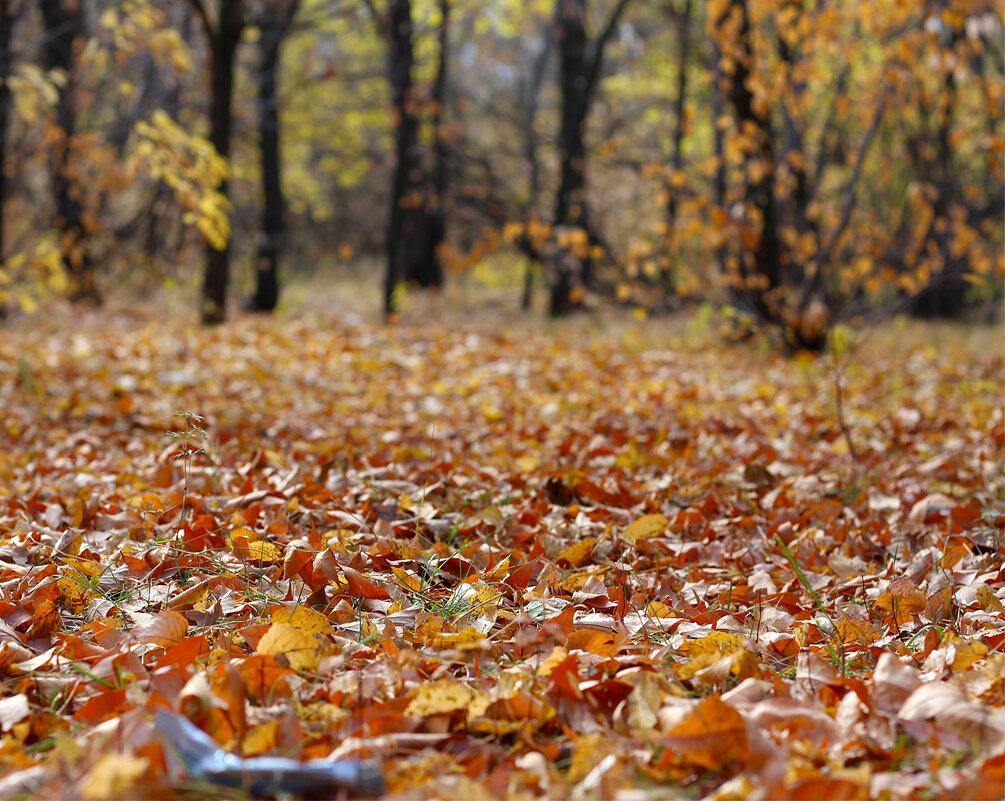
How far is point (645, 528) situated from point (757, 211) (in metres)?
5.52

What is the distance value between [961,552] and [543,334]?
22.6 feet

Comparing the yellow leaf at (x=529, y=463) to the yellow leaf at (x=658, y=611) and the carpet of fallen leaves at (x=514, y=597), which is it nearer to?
the carpet of fallen leaves at (x=514, y=597)

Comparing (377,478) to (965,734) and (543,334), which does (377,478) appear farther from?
(543,334)

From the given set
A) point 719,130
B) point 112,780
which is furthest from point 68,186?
point 112,780

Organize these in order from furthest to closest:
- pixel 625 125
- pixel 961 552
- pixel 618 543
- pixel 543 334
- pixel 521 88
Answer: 1. pixel 521 88
2. pixel 625 125
3. pixel 543 334
4. pixel 618 543
5. pixel 961 552

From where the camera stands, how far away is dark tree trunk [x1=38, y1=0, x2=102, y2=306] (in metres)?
9.55

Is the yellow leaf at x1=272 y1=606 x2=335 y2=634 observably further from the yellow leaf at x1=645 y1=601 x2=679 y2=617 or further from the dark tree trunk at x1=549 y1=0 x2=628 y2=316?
the dark tree trunk at x1=549 y1=0 x2=628 y2=316

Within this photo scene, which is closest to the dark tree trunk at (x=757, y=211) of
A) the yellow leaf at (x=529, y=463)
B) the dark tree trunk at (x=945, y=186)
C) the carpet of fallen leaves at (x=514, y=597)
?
the dark tree trunk at (x=945, y=186)

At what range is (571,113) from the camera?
35.7 ft

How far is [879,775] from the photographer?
4.19 feet

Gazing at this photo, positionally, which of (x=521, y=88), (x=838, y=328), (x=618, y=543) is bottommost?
(x=618, y=543)

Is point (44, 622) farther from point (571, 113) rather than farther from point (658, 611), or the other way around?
point (571, 113)

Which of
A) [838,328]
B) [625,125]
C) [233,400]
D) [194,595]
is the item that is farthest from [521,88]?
[194,595]

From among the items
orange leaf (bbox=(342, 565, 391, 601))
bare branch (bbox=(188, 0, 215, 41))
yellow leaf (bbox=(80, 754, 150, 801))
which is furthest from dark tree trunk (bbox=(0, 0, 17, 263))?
yellow leaf (bbox=(80, 754, 150, 801))
